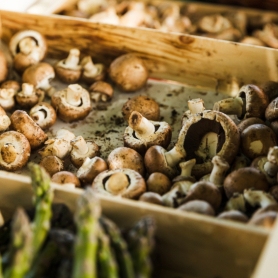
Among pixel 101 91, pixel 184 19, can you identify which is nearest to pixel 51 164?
pixel 101 91

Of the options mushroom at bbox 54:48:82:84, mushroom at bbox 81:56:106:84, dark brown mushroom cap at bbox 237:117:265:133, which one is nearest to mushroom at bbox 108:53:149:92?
mushroom at bbox 81:56:106:84

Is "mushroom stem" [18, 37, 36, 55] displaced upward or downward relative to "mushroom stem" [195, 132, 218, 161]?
upward

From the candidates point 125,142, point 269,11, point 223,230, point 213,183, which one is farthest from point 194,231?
point 269,11

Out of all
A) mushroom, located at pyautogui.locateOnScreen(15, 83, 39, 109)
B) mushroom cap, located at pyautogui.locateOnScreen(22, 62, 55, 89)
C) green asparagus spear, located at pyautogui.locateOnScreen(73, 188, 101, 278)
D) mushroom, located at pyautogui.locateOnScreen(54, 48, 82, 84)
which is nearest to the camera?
green asparagus spear, located at pyautogui.locateOnScreen(73, 188, 101, 278)

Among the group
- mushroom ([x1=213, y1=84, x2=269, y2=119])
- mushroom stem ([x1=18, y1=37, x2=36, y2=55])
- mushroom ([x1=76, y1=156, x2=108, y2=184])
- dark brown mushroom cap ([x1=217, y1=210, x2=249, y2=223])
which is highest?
mushroom ([x1=213, y1=84, x2=269, y2=119])

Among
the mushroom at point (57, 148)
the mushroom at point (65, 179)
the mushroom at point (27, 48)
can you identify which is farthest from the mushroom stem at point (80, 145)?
the mushroom at point (27, 48)

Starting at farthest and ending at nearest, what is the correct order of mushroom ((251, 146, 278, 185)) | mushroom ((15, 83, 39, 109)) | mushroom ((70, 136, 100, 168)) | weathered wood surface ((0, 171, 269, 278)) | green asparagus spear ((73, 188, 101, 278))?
mushroom ((15, 83, 39, 109)), mushroom ((70, 136, 100, 168)), mushroom ((251, 146, 278, 185)), weathered wood surface ((0, 171, 269, 278)), green asparagus spear ((73, 188, 101, 278))

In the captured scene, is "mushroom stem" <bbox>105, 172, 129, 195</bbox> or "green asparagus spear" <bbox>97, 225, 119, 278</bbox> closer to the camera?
"green asparagus spear" <bbox>97, 225, 119, 278</bbox>

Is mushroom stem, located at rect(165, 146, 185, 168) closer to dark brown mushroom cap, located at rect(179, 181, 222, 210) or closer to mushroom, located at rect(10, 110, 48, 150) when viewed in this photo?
dark brown mushroom cap, located at rect(179, 181, 222, 210)

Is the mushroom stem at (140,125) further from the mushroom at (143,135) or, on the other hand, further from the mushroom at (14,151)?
the mushroom at (14,151)
